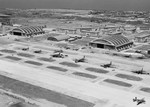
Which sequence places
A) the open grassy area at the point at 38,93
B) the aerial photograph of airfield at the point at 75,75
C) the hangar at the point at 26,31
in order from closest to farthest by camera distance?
the open grassy area at the point at 38,93 < the aerial photograph of airfield at the point at 75,75 < the hangar at the point at 26,31

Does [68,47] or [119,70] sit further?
[68,47]

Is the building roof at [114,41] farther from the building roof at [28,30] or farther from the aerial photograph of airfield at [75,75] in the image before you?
the building roof at [28,30]

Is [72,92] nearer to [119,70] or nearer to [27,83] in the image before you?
[27,83]

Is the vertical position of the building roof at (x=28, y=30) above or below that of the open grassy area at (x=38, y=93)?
above

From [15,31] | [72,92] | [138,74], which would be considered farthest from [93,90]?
[15,31]

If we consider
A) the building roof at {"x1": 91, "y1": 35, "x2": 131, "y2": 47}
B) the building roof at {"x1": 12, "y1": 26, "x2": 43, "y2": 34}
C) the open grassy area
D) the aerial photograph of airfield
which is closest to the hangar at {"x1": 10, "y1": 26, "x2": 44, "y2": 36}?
the building roof at {"x1": 12, "y1": 26, "x2": 43, "y2": 34}

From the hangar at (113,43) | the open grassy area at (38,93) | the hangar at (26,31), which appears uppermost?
the hangar at (26,31)

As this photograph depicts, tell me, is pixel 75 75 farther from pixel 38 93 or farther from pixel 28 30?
pixel 28 30

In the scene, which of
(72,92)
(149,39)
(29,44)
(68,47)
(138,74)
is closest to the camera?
(72,92)

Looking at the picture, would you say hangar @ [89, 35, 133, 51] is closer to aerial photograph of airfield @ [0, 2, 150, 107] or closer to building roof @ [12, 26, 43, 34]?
aerial photograph of airfield @ [0, 2, 150, 107]

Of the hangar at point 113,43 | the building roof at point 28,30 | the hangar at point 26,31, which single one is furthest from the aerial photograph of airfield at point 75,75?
the building roof at point 28,30

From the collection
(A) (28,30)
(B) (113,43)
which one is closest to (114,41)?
(B) (113,43)
